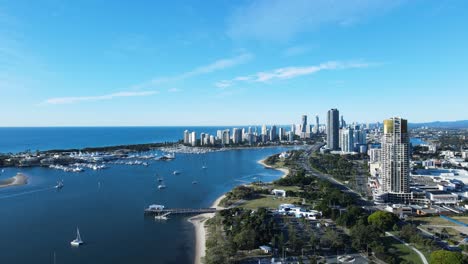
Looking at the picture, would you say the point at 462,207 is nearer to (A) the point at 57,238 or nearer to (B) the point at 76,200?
(A) the point at 57,238

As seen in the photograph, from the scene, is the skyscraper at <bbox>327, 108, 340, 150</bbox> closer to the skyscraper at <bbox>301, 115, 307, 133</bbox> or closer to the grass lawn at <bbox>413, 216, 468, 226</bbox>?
the skyscraper at <bbox>301, 115, 307, 133</bbox>

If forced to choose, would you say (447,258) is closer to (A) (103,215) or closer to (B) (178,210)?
(B) (178,210)

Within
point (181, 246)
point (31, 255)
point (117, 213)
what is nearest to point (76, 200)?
point (117, 213)

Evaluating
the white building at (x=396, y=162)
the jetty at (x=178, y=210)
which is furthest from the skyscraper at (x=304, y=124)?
the jetty at (x=178, y=210)

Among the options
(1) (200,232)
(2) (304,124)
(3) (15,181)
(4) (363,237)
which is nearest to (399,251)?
(4) (363,237)

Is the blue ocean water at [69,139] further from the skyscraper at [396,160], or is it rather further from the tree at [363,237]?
the tree at [363,237]

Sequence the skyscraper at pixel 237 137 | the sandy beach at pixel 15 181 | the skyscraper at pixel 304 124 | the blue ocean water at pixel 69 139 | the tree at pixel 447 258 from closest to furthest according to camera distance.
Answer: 1. the tree at pixel 447 258
2. the sandy beach at pixel 15 181
3. the blue ocean water at pixel 69 139
4. the skyscraper at pixel 237 137
5. the skyscraper at pixel 304 124
